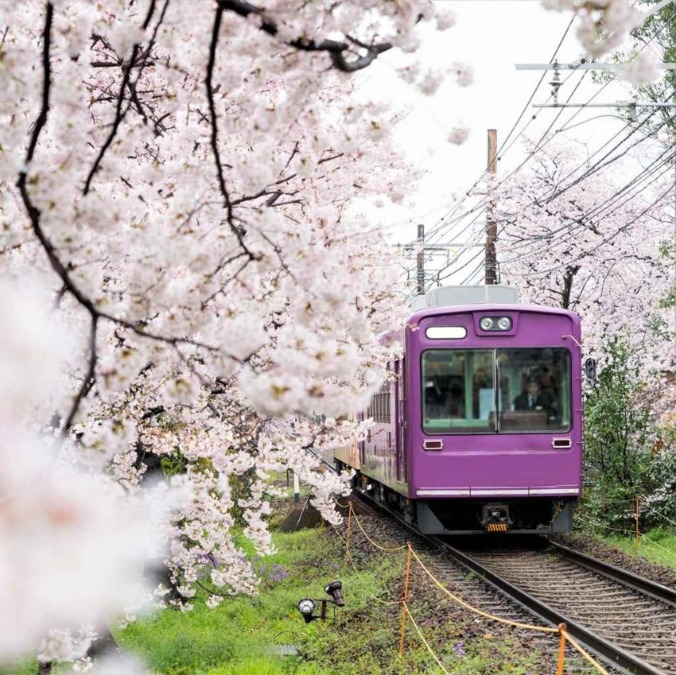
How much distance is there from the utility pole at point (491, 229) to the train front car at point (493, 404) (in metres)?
6.75

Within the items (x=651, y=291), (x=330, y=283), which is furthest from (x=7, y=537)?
(x=651, y=291)

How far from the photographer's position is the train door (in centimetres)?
1209

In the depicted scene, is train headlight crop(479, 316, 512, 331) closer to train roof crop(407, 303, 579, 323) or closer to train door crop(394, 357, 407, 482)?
train roof crop(407, 303, 579, 323)

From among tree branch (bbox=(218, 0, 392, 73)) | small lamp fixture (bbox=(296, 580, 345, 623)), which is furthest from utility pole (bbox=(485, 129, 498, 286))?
tree branch (bbox=(218, 0, 392, 73))

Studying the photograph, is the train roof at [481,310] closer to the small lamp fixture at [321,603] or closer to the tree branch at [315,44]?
the small lamp fixture at [321,603]

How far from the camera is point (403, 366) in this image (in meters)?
12.1

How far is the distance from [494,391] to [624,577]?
8.49 feet

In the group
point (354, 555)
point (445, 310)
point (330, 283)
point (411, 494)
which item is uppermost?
point (445, 310)

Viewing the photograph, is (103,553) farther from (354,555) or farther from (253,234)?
(354,555)

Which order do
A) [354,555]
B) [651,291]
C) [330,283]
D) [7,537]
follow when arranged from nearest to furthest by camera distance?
[7,537]
[330,283]
[354,555]
[651,291]

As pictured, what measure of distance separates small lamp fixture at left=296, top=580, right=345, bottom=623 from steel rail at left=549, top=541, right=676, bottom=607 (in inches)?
103

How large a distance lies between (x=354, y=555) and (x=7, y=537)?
10.4 metres

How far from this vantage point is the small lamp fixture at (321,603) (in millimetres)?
9438

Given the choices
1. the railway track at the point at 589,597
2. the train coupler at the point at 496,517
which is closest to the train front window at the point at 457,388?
the train coupler at the point at 496,517
